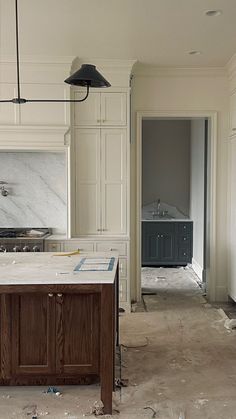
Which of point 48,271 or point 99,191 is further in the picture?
point 99,191

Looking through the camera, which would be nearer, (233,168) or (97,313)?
(97,313)

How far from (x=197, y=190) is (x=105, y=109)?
2.93 m

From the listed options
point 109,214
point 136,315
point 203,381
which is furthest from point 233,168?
point 203,381

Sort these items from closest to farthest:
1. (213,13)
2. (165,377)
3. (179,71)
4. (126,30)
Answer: (165,377)
(213,13)
(126,30)
(179,71)

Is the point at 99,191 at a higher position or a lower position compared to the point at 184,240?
higher

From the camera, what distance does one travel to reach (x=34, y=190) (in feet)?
19.1

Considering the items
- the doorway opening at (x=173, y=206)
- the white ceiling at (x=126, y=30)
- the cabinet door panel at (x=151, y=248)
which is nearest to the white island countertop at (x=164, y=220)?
the doorway opening at (x=173, y=206)

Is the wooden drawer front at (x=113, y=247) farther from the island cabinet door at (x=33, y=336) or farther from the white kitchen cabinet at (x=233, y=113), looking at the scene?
the island cabinet door at (x=33, y=336)

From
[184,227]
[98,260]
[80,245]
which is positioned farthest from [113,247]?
[184,227]

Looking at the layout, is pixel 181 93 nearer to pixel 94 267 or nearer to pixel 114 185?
pixel 114 185

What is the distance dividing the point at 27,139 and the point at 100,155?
86cm

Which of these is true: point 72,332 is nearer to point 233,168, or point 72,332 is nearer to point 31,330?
point 31,330

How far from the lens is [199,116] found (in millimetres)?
5848

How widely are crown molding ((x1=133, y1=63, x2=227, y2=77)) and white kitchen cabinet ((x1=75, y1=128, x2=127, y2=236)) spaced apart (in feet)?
3.67
